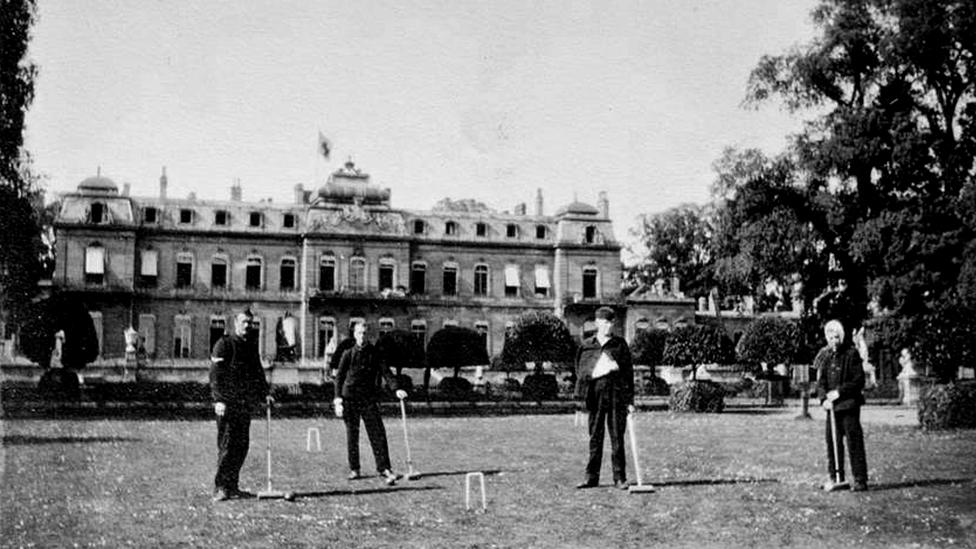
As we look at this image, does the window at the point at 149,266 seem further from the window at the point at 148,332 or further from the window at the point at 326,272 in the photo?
the window at the point at 326,272

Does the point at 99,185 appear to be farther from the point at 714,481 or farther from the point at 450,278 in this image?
the point at 714,481

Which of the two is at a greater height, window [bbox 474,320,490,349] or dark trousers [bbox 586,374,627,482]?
window [bbox 474,320,490,349]

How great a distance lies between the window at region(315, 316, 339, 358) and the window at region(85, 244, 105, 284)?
9.72 metres

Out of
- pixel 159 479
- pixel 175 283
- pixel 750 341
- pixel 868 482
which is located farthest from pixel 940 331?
pixel 175 283

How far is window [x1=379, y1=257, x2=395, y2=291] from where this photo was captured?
147 ft

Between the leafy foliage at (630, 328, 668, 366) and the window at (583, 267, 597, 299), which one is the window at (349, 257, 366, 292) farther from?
the leafy foliage at (630, 328, 668, 366)

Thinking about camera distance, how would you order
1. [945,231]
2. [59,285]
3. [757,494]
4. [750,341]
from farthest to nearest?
[59,285] → [750,341] → [945,231] → [757,494]

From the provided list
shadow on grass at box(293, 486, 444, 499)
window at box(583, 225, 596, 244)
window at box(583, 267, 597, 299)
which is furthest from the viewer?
window at box(583, 225, 596, 244)

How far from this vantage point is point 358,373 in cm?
958

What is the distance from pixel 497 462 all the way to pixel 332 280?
34112mm

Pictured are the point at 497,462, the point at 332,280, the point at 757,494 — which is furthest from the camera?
the point at 332,280

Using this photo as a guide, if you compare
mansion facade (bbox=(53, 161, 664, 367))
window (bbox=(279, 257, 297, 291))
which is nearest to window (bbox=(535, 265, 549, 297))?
mansion facade (bbox=(53, 161, 664, 367))

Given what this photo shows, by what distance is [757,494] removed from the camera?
829cm

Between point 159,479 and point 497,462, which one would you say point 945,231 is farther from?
point 159,479
